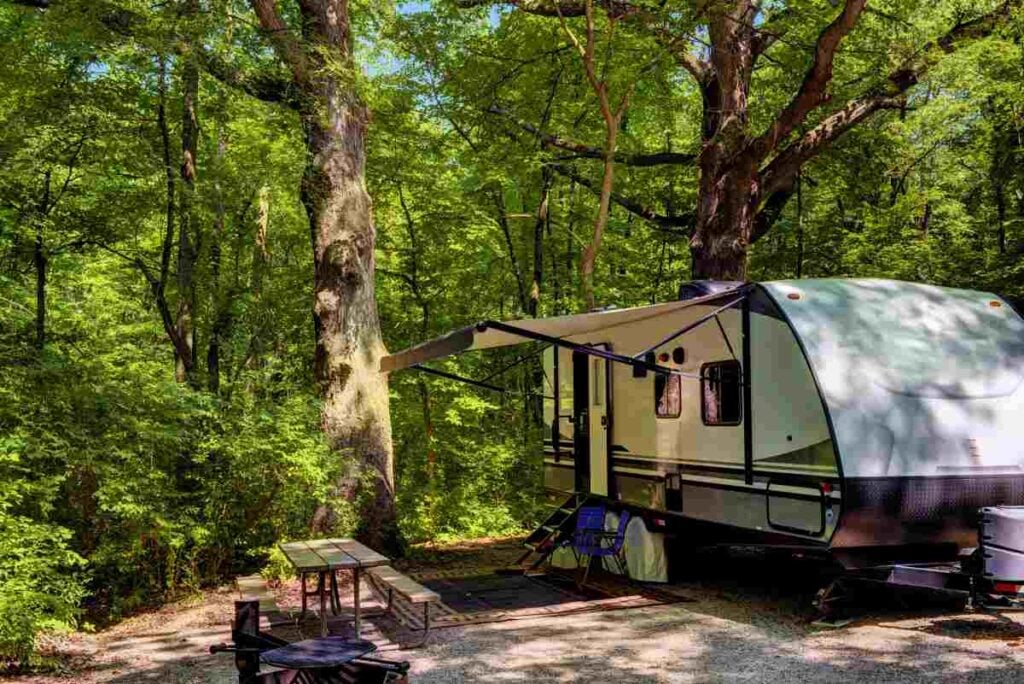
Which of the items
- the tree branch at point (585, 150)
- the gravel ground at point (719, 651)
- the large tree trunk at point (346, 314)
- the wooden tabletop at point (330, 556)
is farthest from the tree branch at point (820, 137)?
the wooden tabletop at point (330, 556)

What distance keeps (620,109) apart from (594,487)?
15.0 feet

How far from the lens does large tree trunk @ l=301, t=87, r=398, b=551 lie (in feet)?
32.8

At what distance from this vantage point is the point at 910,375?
22.9 feet

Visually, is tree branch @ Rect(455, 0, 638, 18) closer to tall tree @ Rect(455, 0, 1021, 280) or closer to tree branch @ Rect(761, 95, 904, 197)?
tall tree @ Rect(455, 0, 1021, 280)

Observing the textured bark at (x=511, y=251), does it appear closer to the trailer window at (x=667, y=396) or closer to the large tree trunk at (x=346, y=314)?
the large tree trunk at (x=346, y=314)

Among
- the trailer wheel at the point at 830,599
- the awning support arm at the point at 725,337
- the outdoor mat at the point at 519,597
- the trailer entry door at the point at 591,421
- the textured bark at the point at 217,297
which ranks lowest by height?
the outdoor mat at the point at 519,597

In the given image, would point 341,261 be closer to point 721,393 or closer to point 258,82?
point 258,82

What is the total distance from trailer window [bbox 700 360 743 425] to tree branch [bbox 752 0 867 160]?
14.6 feet

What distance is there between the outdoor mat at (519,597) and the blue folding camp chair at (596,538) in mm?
224

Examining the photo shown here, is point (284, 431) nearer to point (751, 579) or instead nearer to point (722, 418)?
point (722, 418)

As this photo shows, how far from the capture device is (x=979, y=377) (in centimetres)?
709

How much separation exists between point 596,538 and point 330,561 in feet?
10.8

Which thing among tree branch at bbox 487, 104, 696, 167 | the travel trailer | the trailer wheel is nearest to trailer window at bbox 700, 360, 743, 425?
the travel trailer

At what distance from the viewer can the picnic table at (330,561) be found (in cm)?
641
